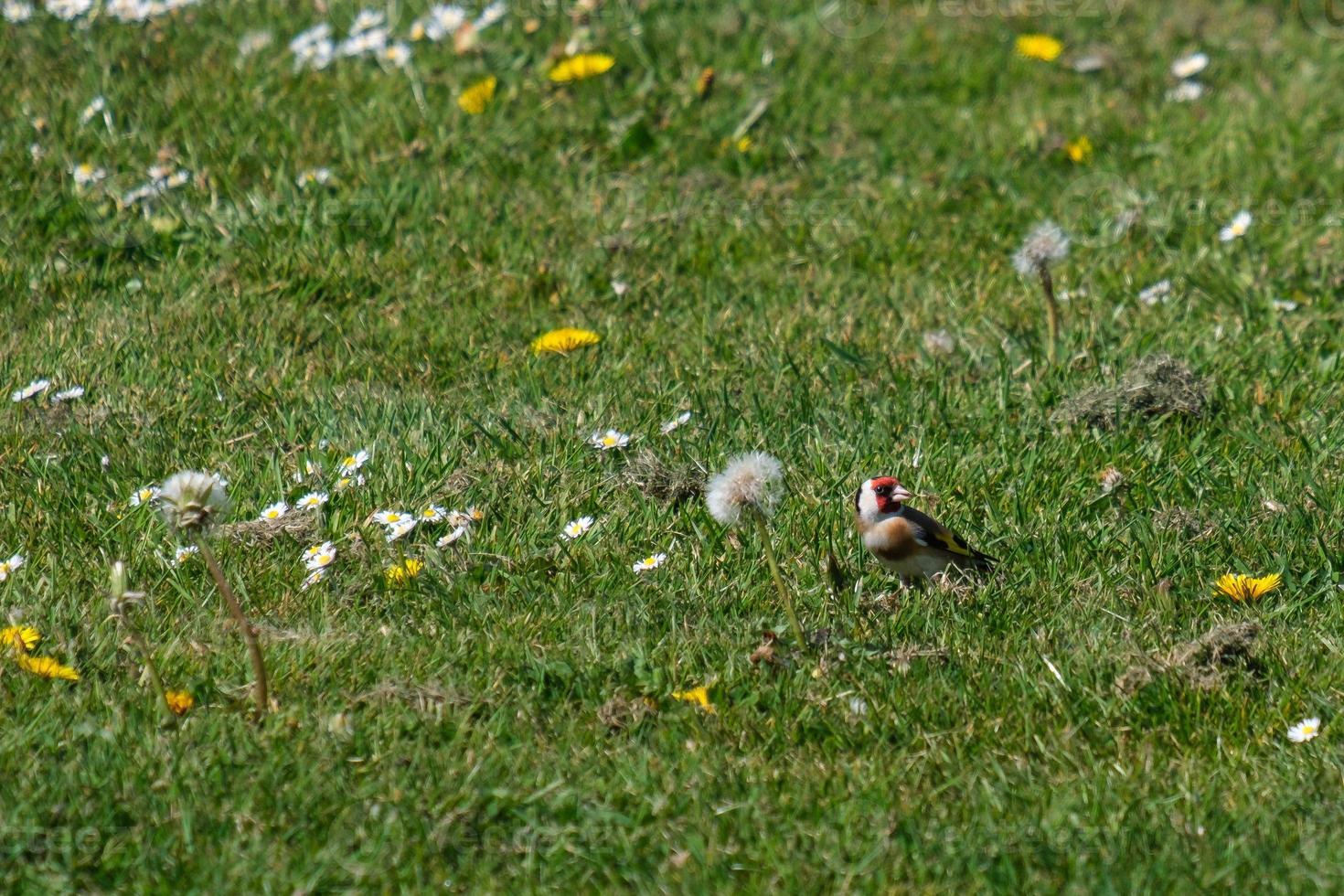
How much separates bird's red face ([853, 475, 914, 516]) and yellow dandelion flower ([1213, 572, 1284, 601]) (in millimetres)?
791

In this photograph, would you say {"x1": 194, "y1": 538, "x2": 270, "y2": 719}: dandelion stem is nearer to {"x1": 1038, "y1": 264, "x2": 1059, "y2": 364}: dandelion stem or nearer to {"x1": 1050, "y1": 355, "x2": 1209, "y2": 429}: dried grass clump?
{"x1": 1050, "y1": 355, "x2": 1209, "y2": 429}: dried grass clump

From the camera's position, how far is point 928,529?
393cm

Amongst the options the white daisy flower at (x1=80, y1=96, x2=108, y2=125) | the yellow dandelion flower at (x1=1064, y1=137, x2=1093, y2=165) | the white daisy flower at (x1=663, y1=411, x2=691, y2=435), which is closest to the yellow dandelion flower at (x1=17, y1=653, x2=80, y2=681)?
the white daisy flower at (x1=663, y1=411, x2=691, y2=435)

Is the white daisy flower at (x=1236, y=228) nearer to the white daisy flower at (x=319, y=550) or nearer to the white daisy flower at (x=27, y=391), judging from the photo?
the white daisy flower at (x=319, y=550)

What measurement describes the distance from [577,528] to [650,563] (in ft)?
0.86

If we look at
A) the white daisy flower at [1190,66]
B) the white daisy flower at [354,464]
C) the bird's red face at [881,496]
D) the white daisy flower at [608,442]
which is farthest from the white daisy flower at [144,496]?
the white daisy flower at [1190,66]

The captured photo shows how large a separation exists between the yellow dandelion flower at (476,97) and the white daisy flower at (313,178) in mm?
696

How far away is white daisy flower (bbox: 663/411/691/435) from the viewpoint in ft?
15.6

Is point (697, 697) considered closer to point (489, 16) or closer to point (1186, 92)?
point (489, 16)

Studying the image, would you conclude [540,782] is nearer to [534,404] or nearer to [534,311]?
[534,404]

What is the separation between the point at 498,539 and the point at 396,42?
3537 mm

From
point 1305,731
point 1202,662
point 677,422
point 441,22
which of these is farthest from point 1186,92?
point 1305,731

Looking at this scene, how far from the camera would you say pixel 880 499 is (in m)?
4.01

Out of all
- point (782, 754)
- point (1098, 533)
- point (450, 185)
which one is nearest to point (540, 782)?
point (782, 754)
